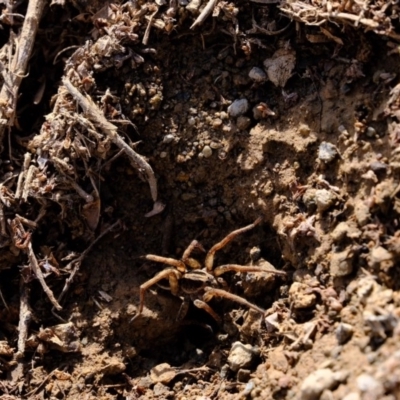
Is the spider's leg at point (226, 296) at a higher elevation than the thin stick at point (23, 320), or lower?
higher

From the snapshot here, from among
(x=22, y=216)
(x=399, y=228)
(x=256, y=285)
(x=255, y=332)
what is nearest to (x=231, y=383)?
(x=255, y=332)

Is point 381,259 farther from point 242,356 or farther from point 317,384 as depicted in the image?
point 242,356

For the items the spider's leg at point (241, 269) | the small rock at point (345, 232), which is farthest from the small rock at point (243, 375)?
the small rock at point (345, 232)

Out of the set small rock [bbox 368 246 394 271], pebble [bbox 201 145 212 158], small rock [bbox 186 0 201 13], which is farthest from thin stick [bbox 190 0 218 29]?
small rock [bbox 368 246 394 271]

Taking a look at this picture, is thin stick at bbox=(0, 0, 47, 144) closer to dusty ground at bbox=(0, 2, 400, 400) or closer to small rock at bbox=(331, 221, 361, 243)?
dusty ground at bbox=(0, 2, 400, 400)

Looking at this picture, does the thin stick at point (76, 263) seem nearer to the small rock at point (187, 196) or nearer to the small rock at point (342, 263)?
the small rock at point (187, 196)

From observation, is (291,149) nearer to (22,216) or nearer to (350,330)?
(350,330)
